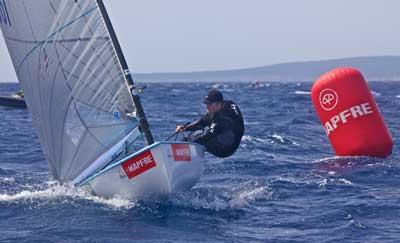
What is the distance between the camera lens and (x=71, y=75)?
10.2m

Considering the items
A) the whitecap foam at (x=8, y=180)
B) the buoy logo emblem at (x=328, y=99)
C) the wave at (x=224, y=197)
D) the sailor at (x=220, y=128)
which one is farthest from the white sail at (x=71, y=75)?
the buoy logo emblem at (x=328, y=99)

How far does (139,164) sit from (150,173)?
17 centimetres

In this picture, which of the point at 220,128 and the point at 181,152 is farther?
the point at 220,128

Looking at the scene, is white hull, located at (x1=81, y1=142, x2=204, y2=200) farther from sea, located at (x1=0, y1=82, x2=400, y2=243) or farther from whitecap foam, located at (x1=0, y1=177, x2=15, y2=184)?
whitecap foam, located at (x1=0, y1=177, x2=15, y2=184)

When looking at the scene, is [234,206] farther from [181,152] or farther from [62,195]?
[62,195]

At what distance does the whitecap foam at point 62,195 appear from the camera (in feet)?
32.4

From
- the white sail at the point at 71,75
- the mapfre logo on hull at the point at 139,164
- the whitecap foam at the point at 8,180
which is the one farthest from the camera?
the whitecap foam at the point at 8,180

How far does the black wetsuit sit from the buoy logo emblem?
13.0 feet

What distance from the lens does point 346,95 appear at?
13.9 meters

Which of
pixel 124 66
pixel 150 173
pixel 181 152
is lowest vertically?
pixel 150 173

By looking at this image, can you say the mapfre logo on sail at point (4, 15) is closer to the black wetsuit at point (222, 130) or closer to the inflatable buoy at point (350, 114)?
the black wetsuit at point (222, 130)

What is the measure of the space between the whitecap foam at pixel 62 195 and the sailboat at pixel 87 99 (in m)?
0.10

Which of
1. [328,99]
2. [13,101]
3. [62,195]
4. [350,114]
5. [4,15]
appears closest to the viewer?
[4,15]

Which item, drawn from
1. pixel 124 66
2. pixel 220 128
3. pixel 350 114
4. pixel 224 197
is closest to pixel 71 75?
pixel 124 66
